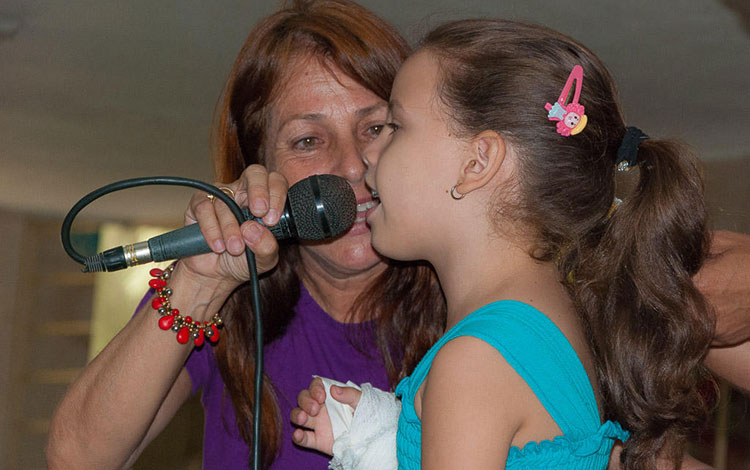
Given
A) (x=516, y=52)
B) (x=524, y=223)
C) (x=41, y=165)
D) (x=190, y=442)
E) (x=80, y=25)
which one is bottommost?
(x=190, y=442)

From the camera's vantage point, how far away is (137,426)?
135cm

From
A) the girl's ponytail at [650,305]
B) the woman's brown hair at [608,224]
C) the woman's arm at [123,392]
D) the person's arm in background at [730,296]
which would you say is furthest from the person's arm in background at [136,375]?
the person's arm in background at [730,296]

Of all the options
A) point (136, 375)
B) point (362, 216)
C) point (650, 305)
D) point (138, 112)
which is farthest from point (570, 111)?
point (138, 112)

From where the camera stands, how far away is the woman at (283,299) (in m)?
1.33

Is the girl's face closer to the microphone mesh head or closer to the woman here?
the microphone mesh head

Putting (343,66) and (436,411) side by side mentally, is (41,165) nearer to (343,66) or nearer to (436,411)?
(343,66)

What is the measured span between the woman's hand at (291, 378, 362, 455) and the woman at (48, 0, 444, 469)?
0.26 m

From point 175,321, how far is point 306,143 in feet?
1.39

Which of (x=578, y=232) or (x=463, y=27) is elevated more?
(x=463, y=27)

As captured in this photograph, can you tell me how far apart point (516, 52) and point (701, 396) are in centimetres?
59

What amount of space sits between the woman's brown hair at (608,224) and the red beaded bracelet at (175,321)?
539mm

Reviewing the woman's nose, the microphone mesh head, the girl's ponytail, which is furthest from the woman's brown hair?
the woman's nose

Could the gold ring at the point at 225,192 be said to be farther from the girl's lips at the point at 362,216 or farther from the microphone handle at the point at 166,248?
the girl's lips at the point at 362,216

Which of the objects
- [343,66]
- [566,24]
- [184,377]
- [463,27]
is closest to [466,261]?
[463,27]
